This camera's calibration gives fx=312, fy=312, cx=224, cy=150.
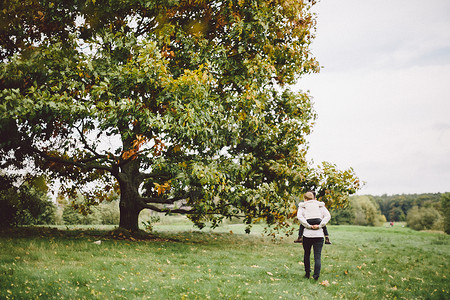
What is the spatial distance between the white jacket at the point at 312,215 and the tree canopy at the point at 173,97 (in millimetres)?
3010

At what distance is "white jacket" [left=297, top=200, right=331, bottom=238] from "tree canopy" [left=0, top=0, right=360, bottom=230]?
301cm

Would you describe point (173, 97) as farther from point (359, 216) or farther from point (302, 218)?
point (359, 216)

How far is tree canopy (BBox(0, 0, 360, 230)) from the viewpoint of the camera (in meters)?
9.53

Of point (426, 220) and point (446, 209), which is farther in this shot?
point (426, 220)

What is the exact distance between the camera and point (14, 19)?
1052 cm

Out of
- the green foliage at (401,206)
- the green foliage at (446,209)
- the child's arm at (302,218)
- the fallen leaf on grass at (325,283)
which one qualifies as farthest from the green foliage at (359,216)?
the child's arm at (302,218)

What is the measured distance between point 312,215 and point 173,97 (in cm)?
534

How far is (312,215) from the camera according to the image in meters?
8.03

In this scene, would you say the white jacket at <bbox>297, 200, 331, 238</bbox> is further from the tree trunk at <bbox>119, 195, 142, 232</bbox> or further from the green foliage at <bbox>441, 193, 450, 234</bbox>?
the green foliage at <bbox>441, 193, 450, 234</bbox>

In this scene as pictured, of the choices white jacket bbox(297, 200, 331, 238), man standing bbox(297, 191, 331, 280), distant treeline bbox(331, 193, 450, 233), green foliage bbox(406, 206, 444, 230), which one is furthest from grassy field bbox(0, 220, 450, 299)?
green foliage bbox(406, 206, 444, 230)

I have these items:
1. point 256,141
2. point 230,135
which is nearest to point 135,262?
point 230,135

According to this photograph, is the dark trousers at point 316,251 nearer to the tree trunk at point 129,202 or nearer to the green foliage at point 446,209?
the tree trunk at point 129,202

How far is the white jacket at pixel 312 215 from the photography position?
795 cm

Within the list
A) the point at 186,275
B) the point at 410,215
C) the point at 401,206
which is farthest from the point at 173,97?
the point at 401,206
